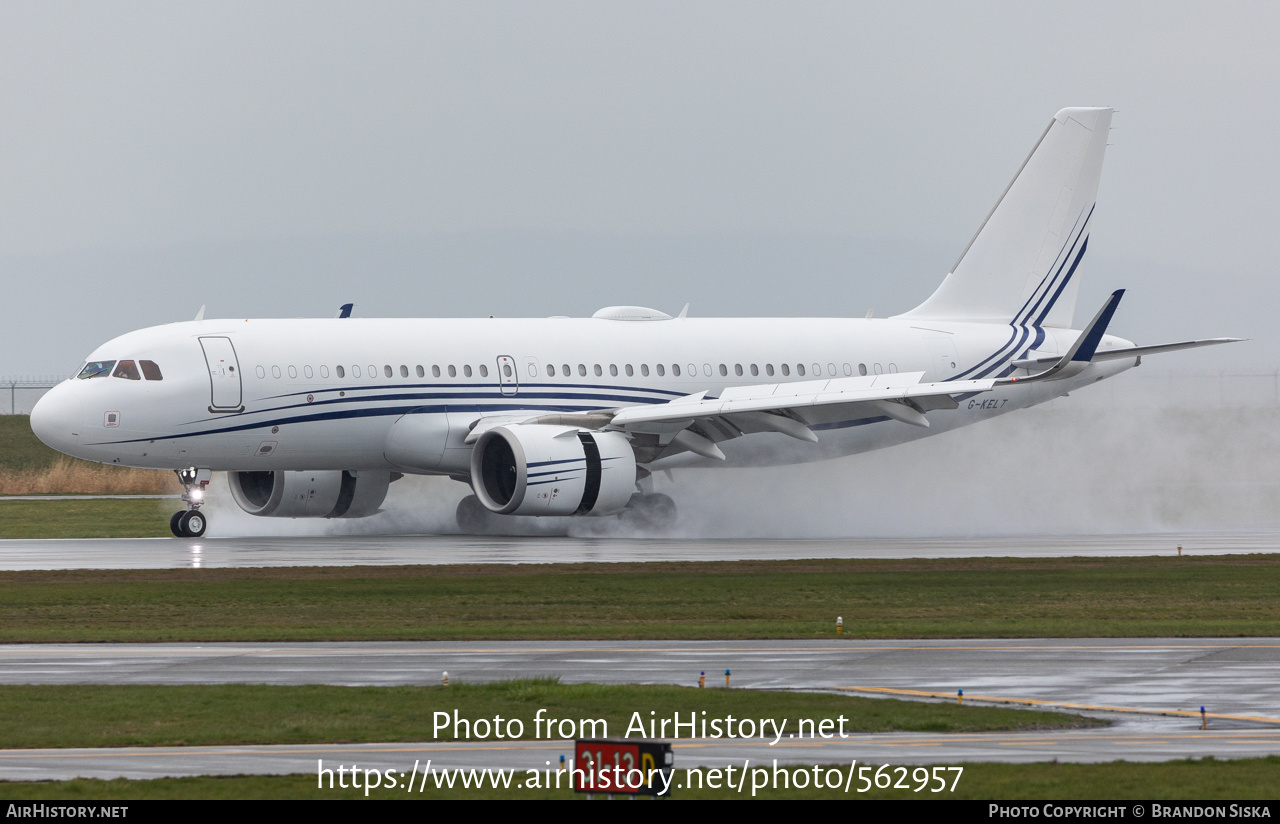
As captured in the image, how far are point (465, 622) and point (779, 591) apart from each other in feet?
20.0

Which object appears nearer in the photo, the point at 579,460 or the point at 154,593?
the point at 154,593

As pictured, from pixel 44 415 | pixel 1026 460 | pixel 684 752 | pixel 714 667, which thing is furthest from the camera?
pixel 1026 460

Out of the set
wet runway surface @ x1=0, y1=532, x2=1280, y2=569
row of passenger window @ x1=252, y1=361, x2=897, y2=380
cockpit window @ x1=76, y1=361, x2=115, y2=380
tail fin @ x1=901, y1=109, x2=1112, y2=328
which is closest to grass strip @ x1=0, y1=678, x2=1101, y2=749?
wet runway surface @ x1=0, y1=532, x2=1280, y2=569

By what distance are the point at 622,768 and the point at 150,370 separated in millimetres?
31898

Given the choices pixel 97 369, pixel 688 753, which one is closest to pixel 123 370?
pixel 97 369

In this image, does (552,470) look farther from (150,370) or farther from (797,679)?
(797,679)

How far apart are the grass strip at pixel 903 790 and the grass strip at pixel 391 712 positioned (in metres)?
2.06

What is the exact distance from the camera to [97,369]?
1597 inches

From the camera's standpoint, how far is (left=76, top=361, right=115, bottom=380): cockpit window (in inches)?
1592

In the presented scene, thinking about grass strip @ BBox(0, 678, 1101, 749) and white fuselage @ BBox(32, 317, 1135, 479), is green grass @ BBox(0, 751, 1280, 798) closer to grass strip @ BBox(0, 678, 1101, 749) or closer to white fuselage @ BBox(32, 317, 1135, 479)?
Result: grass strip @ BBox(0, 678, 1101, 749)

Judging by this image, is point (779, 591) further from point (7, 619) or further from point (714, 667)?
point (7, 619)

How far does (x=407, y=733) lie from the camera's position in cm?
1481

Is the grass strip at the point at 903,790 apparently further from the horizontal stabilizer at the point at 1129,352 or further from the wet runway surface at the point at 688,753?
the horizontal stabilizer at the point at 1129,352

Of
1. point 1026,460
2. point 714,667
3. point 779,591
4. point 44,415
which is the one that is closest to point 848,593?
point 779,591
